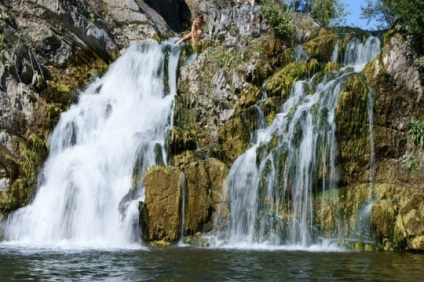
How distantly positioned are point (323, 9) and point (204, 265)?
1091 inches

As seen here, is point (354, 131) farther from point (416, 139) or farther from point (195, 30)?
point (195, 30)

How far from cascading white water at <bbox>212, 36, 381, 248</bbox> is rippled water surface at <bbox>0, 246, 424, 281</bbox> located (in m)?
2.74

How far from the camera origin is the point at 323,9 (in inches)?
1391

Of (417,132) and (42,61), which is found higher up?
(42,61)

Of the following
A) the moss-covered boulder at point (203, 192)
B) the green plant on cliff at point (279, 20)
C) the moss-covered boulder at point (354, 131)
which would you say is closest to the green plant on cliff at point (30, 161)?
the moss-covered boulder at point (203, 192)

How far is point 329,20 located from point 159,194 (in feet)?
73.1

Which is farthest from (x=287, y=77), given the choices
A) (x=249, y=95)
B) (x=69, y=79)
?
(x=69, y=79)

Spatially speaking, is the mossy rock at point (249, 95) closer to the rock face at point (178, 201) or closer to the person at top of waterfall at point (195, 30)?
the rock face at point (178, 201)

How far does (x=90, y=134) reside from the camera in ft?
69.8

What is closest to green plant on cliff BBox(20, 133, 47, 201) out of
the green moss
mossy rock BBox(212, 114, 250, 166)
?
the green moss

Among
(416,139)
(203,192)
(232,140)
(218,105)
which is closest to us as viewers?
(203,192)

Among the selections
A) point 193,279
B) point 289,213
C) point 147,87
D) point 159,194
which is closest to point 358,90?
point 289,213

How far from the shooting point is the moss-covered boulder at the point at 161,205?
16822 mm

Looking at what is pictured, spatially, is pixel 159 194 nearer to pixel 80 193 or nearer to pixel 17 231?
pixel 80 193
